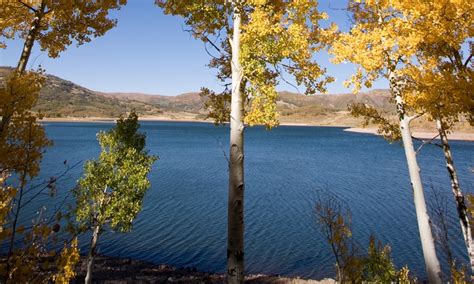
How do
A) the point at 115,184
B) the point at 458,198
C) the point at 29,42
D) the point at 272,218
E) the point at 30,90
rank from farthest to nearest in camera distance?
the point at 272,218 < the point at 115,184 < the point at 458,198 < the point at 29,42 < the point at 30,90

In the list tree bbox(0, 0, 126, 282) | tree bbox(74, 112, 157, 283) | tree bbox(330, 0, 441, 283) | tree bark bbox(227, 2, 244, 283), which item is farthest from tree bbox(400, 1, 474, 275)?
tree bbox(74, 112, 157, 283)

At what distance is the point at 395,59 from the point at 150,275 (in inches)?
756

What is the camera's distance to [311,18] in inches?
311

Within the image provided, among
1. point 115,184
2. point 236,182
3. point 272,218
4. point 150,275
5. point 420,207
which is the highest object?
point 236,182

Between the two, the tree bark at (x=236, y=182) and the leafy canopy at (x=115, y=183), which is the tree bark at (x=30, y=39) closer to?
the tree bark at (x=236, y=182)

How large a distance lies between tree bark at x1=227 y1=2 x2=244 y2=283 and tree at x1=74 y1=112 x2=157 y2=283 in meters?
13.5

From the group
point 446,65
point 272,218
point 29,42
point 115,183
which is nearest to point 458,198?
point 446,65

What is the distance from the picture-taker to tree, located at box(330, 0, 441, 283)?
881 cm

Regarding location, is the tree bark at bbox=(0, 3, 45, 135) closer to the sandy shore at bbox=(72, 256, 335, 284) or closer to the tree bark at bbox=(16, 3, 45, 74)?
the tree bark at bbox=(16, 3, 45, 74)

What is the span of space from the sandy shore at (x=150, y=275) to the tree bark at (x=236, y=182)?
15470mm

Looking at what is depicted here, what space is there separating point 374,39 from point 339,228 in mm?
7468

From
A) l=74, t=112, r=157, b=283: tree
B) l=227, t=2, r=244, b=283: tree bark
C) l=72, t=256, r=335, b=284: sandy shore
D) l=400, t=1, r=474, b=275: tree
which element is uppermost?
l=400, t=1, r=474, b=275: tree

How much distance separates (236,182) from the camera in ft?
20.1

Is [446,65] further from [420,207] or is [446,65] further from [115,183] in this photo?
[115,183]
